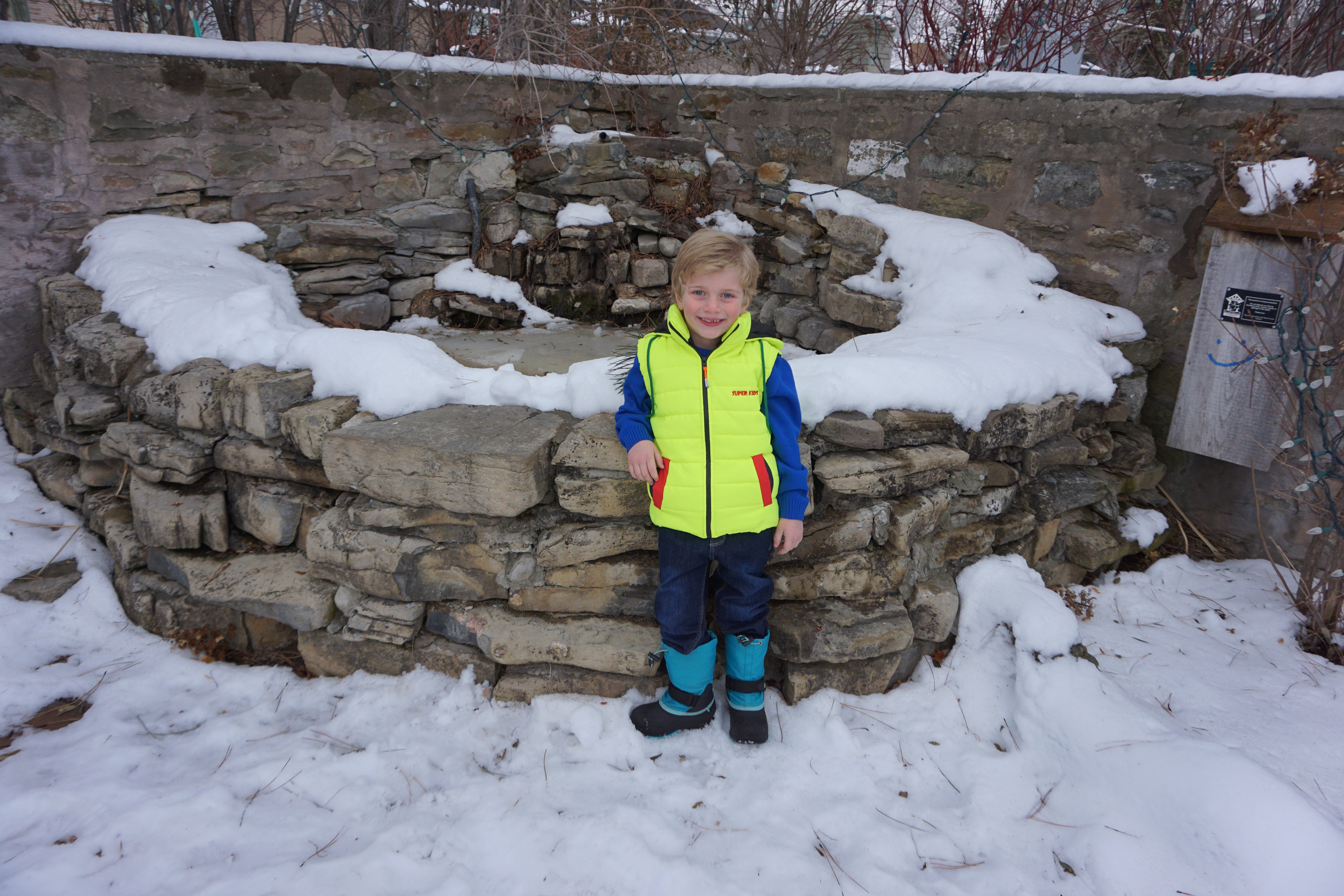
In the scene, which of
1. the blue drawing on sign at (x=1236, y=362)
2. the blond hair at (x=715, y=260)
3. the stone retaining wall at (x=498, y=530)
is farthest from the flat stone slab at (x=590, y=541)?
the blue drawing on sign at (x=1236, y=362)

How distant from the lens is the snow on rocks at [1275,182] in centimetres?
272

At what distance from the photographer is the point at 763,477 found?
207 cm

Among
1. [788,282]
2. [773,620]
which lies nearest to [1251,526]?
[773,620]

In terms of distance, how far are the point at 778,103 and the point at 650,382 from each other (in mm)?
3480

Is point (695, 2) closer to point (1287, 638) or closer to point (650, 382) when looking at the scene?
point (650, 382)

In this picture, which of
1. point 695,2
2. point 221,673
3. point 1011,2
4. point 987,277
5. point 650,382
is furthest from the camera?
point 695,2

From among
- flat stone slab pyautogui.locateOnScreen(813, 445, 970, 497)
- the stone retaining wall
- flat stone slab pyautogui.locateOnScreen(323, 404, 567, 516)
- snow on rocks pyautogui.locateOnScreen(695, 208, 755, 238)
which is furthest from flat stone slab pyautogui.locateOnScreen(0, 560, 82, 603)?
snow on rocks pyautogui.locateOnScreen(695, 208, 755, 238)

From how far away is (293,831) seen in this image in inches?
73.8

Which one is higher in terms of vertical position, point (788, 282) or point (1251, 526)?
point (788, 282)

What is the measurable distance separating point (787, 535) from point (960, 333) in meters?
1.61

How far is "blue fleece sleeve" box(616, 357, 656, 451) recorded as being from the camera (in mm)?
2100

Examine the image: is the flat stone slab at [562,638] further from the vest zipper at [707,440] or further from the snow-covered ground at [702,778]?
the vest zipper at [707,440]

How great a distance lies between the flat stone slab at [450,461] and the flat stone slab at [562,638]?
38cm

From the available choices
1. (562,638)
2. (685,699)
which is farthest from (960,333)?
(562,638)
